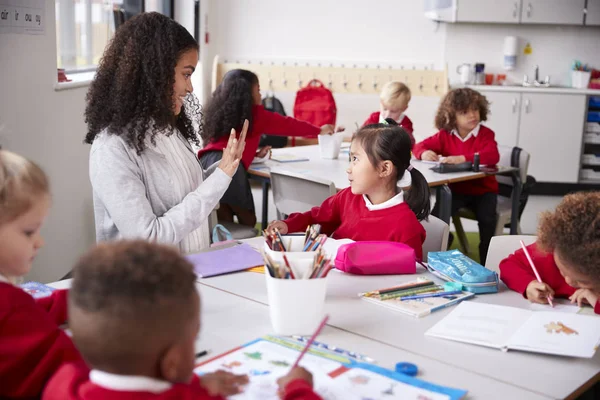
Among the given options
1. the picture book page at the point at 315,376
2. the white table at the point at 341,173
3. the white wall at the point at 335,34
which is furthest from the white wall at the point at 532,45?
the picture book page at the point at 315,376

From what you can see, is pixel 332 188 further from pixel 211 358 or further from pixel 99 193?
pixel 211 358

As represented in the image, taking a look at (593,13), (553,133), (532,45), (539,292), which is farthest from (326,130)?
(593,13)

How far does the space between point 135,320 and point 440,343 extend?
788 millimetres

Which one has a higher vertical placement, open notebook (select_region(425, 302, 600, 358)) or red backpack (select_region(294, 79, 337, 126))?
red backpack (select_region(294, 79, 337, 126))

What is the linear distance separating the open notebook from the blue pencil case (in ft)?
0.41

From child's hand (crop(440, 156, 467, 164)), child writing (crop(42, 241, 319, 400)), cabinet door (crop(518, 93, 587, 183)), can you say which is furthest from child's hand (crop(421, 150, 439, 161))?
child writing (crop(42, 241, 319, 400))

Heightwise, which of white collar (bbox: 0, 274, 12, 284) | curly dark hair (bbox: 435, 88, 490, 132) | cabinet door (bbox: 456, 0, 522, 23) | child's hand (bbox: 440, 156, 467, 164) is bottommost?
child's hand (bbox: 440, 156, 467, 164)

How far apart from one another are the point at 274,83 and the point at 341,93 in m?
0.64

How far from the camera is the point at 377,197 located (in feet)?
7.93

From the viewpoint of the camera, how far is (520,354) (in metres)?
1.45

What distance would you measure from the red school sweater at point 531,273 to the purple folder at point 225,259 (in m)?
0.67

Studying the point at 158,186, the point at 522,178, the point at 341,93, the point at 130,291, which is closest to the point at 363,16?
the point at 341,93

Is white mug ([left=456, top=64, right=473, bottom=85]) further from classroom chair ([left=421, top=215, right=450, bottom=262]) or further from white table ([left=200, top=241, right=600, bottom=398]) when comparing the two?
white table ([left=200, top=241, right=600, bottom=398])

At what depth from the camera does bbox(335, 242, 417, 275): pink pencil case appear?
192 cm
